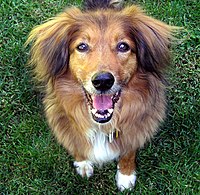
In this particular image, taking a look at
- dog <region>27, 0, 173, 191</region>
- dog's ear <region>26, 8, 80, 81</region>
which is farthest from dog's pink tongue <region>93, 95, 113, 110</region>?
dog's ear <region>26, 8, 80, 81</region>

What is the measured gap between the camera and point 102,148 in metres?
3.28

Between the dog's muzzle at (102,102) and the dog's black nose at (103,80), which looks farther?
the dog's muzzle at (102,102)

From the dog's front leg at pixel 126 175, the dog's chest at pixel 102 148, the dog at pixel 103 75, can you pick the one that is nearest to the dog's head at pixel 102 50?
the dog at pixel 103 75

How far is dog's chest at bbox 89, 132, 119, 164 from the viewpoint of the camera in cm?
325

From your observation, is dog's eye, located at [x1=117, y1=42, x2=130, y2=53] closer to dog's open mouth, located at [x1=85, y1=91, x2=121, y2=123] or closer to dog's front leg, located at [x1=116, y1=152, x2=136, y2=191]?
dog's open mouth, located at [x1=85, y1=91, x2=121, y2=123]

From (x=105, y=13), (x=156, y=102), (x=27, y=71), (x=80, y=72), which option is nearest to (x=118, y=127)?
(x=156, y=102)

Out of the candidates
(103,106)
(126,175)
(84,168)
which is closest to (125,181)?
(126,175)

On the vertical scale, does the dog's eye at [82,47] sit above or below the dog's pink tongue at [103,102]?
above

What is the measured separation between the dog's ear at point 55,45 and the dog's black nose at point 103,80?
0.35 metres

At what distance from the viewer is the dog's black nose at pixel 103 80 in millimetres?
2701

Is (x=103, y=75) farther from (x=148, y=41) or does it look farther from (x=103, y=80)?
(x=148, y=41)

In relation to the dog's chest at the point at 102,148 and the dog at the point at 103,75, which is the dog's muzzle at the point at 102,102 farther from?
the dog's chest at the point at 102,148

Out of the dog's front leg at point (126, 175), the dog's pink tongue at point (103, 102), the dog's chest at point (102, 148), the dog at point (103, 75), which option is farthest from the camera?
the dog's front leg at point (126, 175)

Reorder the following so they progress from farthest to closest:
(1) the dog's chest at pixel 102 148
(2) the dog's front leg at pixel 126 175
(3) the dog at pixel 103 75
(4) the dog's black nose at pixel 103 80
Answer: (2) the dog's front leg at pixel 126 175 < (1) the dog's chest at pixel 102 148 < (3) the dog at pixel 103 75 < (4) the dog's black nose at pixel 103 80
